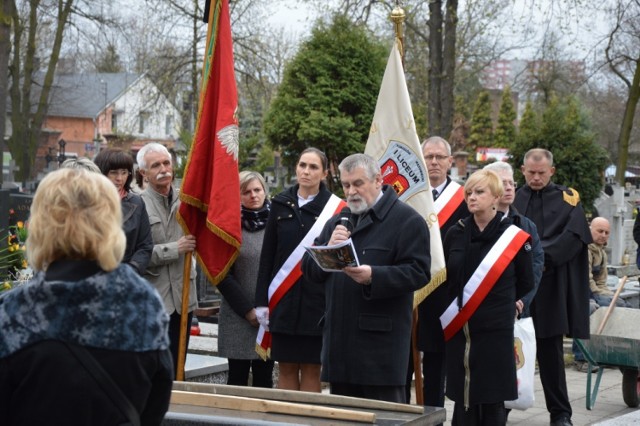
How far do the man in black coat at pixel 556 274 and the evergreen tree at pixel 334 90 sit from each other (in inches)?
586

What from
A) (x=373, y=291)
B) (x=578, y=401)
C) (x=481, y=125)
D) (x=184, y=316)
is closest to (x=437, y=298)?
(x=373, y=291)

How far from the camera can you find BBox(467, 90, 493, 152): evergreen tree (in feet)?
226

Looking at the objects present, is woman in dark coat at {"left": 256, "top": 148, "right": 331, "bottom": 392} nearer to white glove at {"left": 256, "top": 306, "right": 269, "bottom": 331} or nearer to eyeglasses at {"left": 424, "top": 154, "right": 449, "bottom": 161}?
white glove at {"left": 256, "top": 306, "right": 269, "bottom": 331}

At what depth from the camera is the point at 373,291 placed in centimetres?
557

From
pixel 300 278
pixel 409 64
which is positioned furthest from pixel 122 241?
pixel 409 64

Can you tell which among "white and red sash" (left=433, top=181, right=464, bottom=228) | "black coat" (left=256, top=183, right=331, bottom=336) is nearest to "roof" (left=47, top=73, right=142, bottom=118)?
"white and red sash" (left=433, top=181, right=464, bottom=228)

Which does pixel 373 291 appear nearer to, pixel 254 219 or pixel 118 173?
pixel 118 173

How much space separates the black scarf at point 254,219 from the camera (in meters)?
7.45

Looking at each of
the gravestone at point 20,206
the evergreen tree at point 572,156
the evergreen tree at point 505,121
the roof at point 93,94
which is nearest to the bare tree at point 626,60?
the evergreen tree at point 572,156

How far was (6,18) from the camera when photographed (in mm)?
17234

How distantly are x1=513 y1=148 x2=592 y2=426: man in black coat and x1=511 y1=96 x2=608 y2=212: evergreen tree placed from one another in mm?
12580

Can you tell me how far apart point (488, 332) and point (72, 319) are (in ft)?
13.0

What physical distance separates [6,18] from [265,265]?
1202 cm

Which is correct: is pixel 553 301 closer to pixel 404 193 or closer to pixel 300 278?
pixel 404 193
